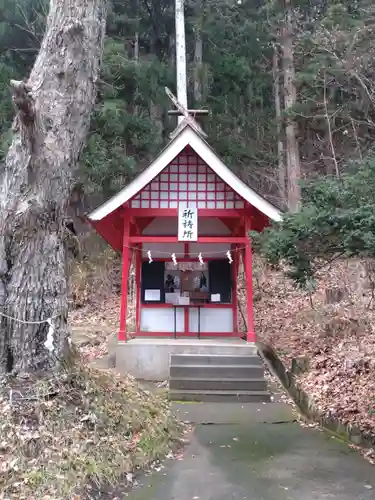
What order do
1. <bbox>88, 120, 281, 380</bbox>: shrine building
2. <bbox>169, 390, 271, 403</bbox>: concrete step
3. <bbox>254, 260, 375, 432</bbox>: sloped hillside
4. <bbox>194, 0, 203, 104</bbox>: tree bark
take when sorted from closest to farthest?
1. <bbox>254, 260, 375, 432</bbox>: sloped hillside
2. <bbox>169, 390, 271, 403</bbox>: concrete step
3. <bbox>88, 120, 281, 380</bbox>: shrine building
4. <bbox>194, 0, 203, 104</bbox>: tree bark

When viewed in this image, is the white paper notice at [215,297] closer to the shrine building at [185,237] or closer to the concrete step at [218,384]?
the shrine building at [185,237]

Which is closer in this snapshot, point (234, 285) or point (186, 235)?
point (186, 235)

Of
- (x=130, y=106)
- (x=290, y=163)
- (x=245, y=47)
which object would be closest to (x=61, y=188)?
(x=290, y=163)

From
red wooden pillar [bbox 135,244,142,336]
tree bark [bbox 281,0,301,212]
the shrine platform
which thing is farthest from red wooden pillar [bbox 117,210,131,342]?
tree bark [bbox 281,0,301,212]

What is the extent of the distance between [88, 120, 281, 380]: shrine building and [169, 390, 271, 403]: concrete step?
1.53 m

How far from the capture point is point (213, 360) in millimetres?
8695

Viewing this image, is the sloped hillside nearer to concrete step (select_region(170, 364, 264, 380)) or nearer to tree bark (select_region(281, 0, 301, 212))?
concrete step (select_region(170, 364, 264, 380))

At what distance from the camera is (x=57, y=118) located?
549cm

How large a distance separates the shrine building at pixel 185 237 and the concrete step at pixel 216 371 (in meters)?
1.00

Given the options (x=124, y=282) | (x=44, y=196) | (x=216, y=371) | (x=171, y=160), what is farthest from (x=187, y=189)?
(x=44, y=196)

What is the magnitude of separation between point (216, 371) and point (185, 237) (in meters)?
2.71

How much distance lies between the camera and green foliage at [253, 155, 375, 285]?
4.05 meters

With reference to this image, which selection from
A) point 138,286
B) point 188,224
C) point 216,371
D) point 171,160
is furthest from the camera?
point 138,286

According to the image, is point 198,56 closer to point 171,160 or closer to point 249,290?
point 171,160
